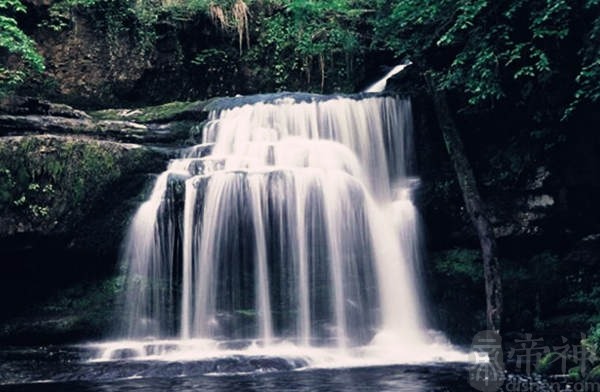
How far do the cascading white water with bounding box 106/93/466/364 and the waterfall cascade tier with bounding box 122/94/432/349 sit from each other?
0.06ft

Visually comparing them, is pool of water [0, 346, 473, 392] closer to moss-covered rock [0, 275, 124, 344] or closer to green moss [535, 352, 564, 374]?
moss-covered rock [0, 275, 124, 344]

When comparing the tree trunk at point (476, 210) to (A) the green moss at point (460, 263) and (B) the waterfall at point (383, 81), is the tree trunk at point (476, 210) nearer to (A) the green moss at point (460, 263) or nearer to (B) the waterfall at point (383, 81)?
(A) the green moss at point (460, 263)

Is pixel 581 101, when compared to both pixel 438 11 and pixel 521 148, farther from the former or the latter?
pixel 438 11

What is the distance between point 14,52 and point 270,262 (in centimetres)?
859

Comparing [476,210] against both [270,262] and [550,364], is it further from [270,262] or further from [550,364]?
[270,262]

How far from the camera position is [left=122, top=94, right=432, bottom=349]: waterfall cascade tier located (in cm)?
1012

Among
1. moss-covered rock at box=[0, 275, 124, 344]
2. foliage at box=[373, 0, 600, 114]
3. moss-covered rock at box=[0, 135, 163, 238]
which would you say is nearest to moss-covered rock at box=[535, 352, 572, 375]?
foliage at box=[373, 0, 600, 114]

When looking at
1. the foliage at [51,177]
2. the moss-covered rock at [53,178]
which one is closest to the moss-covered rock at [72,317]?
the moss-covered rock at [53,178]

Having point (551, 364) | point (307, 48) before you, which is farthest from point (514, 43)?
point (307, 48)

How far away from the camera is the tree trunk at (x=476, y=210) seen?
9.37 meters

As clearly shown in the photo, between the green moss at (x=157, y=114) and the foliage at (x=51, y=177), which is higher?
the green moss at (x=157, y=114)

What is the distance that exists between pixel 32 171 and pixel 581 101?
29.8 feet

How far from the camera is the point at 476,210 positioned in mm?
9938

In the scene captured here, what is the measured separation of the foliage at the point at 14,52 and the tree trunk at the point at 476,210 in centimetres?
768
